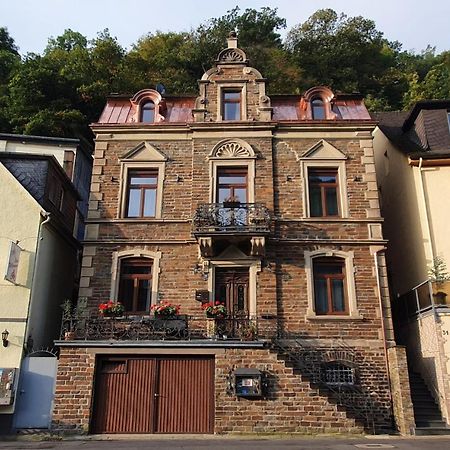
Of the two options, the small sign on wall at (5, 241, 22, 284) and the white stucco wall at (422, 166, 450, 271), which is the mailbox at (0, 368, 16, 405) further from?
the white stucco wall at (422, 166, 450, 271)

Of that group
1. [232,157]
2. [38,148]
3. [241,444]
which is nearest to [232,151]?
[232,157]

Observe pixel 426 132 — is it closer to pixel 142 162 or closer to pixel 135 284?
pixel 142 162

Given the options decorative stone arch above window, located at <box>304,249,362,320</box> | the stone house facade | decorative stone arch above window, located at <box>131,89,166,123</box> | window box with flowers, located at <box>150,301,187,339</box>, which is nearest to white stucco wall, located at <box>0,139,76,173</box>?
the stone house facade

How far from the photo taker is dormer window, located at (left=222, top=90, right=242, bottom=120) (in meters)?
18.5

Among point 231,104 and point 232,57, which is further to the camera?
point 232,57

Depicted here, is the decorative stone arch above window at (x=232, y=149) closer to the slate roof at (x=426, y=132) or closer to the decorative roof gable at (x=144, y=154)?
the decorative roof gable at (x=144, y=154)

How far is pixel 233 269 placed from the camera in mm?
16438

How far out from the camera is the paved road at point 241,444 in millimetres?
11375

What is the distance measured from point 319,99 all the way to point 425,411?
1158cm

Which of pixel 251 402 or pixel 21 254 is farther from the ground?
pixel 21 254

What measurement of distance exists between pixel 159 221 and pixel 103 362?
201 inches

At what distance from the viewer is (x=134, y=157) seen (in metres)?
17.9

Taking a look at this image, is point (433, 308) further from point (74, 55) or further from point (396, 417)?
point (74, 55)

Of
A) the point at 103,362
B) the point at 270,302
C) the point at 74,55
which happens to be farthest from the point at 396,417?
the point at 74,55
